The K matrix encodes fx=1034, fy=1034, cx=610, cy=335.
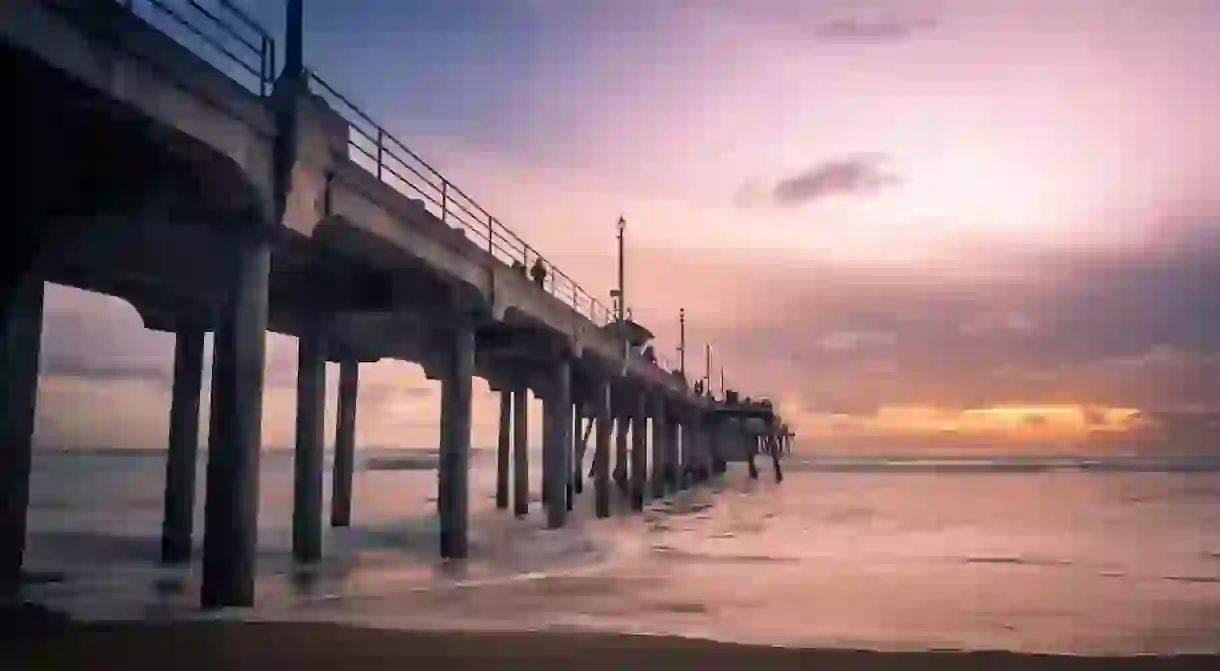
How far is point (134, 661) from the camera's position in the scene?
31.7 ft

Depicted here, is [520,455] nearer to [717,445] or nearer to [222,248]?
[222,248]

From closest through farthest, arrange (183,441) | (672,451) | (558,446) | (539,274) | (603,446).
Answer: (183,441) → (539,274) → (558,446) → (603,446) → (672,451)

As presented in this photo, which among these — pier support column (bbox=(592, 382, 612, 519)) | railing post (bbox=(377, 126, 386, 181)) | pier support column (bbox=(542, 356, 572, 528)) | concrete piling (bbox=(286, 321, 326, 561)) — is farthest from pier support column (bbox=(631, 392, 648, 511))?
railing post (bbox=(377, 126, 386, 181))

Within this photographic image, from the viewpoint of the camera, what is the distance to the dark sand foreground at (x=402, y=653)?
383 inches

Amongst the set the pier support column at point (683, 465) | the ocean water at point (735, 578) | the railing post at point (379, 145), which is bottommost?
the ocean water at point (735, 578)

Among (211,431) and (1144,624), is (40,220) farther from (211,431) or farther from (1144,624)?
(1144,624)

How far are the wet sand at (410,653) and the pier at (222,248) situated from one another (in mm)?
2550

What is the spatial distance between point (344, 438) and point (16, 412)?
59.3 ft

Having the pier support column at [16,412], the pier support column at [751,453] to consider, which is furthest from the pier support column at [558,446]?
the pier support column at [751,453]

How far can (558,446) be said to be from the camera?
109 ft

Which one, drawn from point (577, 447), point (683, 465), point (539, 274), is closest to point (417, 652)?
point (539, 274)

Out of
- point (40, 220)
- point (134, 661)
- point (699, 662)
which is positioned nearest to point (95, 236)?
point (40, 220)

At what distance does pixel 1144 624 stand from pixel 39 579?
17.9 meters

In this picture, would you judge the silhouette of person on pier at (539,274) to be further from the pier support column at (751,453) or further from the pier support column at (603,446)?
the pier support column at (751,453)
